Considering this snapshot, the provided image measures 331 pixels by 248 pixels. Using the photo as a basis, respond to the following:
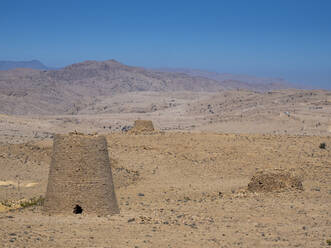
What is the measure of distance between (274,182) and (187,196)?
2.37 meters

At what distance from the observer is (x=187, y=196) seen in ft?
41.1

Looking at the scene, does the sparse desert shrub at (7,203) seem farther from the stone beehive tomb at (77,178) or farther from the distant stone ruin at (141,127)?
the distant stone ruin at (141,127)

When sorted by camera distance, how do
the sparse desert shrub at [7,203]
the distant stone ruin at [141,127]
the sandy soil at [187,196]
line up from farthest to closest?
1. the distant stone ruin at [141,127]
2. the sparse desert shrub at [7,203]
3. the sandy soil at [187,196]

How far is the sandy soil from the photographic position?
7793 mm

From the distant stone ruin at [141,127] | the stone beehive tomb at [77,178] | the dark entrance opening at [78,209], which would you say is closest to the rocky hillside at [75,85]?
the distant stone ruin at [141,127]

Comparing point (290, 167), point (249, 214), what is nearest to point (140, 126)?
point (290, 167)

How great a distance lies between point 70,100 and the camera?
77.1 meters

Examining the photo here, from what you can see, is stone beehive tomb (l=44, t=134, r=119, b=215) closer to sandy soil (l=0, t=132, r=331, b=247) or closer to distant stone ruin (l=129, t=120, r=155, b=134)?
sandy soil (l=0, t=132, r=331, b=247)

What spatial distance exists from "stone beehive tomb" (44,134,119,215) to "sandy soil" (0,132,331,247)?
29cm

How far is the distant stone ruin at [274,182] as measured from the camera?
39.7ft

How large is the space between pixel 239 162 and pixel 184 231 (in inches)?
344

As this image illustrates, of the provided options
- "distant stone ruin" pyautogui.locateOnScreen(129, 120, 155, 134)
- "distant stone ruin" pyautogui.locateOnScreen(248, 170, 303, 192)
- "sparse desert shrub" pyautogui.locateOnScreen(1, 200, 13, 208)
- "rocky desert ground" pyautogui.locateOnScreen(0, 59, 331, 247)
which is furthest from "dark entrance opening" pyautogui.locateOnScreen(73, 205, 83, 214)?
"distant stone ruin" pyautogui.locateOnScreen(129, 120, 155, 134)

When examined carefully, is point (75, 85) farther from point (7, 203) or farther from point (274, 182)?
point (274, 182)

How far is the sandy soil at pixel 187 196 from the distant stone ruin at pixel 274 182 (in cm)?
28
